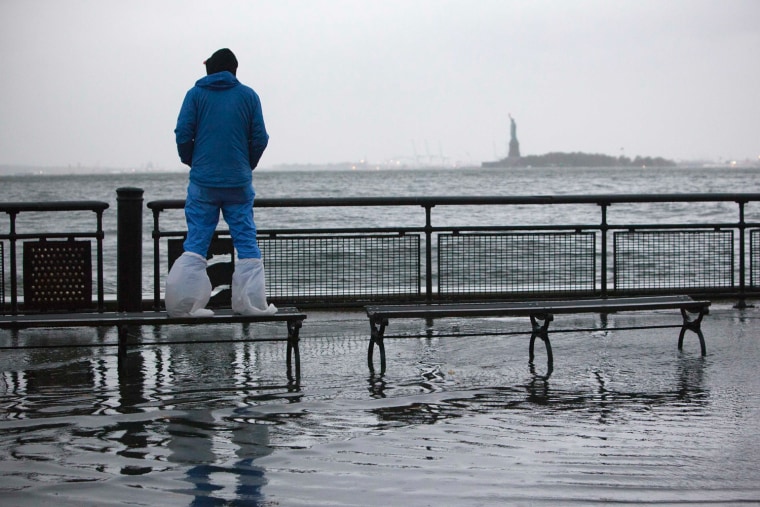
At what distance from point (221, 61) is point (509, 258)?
4525 millimetres

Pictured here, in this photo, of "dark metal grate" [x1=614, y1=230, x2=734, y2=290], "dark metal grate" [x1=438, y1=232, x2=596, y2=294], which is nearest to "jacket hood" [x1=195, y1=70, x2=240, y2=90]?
"dark metal grate" [x1=438, y1=232, x2=596, y2=294]

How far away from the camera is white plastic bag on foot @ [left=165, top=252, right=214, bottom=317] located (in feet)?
24.7

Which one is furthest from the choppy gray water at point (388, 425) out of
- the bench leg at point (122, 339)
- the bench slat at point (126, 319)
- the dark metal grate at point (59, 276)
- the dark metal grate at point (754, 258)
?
the dark metal grate at point (754, 258)

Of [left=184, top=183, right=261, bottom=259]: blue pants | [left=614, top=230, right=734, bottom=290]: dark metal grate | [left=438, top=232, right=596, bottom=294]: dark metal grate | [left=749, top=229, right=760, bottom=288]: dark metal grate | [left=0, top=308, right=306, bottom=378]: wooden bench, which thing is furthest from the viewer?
[left=749, top=229, right=760, bottom=288]: dark metal grate

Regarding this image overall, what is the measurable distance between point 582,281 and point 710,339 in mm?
2377

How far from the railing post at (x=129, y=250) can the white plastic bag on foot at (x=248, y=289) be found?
2.69m

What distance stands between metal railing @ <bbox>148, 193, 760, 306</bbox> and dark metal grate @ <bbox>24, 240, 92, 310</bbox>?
758mm

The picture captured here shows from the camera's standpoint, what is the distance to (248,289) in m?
7.64

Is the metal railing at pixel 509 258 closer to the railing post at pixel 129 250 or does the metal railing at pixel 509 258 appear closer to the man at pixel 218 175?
the railing post at pixel 129 250

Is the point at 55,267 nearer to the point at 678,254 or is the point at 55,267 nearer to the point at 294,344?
the point at 294,344

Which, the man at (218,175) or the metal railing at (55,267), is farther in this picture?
the metal railing at (55,267)

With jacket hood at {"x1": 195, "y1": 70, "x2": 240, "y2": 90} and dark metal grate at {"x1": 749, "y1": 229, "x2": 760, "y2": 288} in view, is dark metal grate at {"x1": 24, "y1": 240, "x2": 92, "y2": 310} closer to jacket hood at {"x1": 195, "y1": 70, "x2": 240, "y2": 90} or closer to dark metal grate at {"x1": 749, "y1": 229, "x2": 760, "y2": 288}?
jacket hood at {"x1": 195, "y1": 70, "x2": 240, "y2": 90}

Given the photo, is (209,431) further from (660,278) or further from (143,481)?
(660,278)

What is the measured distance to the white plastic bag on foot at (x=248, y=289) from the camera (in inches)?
301
